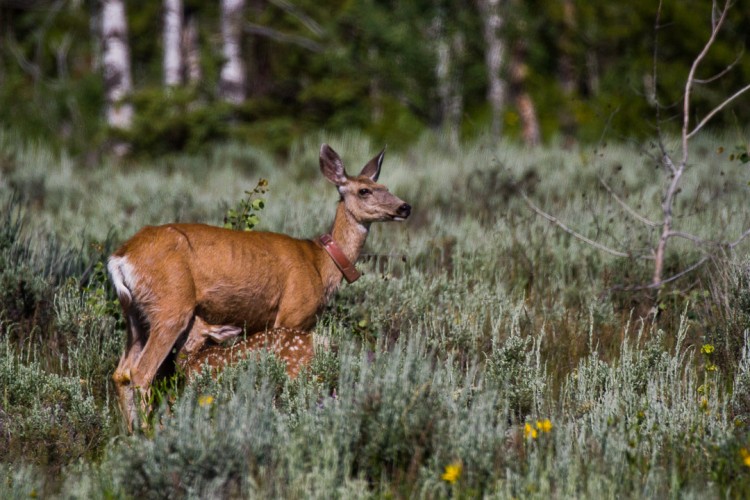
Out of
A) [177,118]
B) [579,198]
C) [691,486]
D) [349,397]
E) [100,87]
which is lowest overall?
[691,486]

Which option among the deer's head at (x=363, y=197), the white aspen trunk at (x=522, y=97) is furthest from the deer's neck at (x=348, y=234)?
the white aspen trunk at (x=522, y=97)

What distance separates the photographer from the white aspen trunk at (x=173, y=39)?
16.1 metres

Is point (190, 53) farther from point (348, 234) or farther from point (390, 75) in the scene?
point (348, 234)

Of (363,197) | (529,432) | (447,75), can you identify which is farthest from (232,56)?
(529,432)

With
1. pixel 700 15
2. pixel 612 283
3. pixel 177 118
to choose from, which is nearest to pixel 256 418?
pixel 612 283

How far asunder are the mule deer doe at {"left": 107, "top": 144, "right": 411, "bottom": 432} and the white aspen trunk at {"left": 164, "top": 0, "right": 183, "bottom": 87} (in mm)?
11152

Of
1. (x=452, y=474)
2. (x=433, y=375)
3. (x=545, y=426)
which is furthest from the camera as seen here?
(x=433, y=375)

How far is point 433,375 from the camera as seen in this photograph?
173 inches

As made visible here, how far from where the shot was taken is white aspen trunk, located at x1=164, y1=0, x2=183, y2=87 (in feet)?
53.0

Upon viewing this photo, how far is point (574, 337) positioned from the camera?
5.92m

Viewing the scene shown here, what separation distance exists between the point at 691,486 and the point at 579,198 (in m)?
6.15

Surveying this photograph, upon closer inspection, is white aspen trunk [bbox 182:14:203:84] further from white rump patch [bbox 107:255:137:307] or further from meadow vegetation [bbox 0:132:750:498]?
white rump patch [bbox 107:255:137:307]

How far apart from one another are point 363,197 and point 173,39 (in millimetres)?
11148

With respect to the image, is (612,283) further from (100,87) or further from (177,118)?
(100,87)
